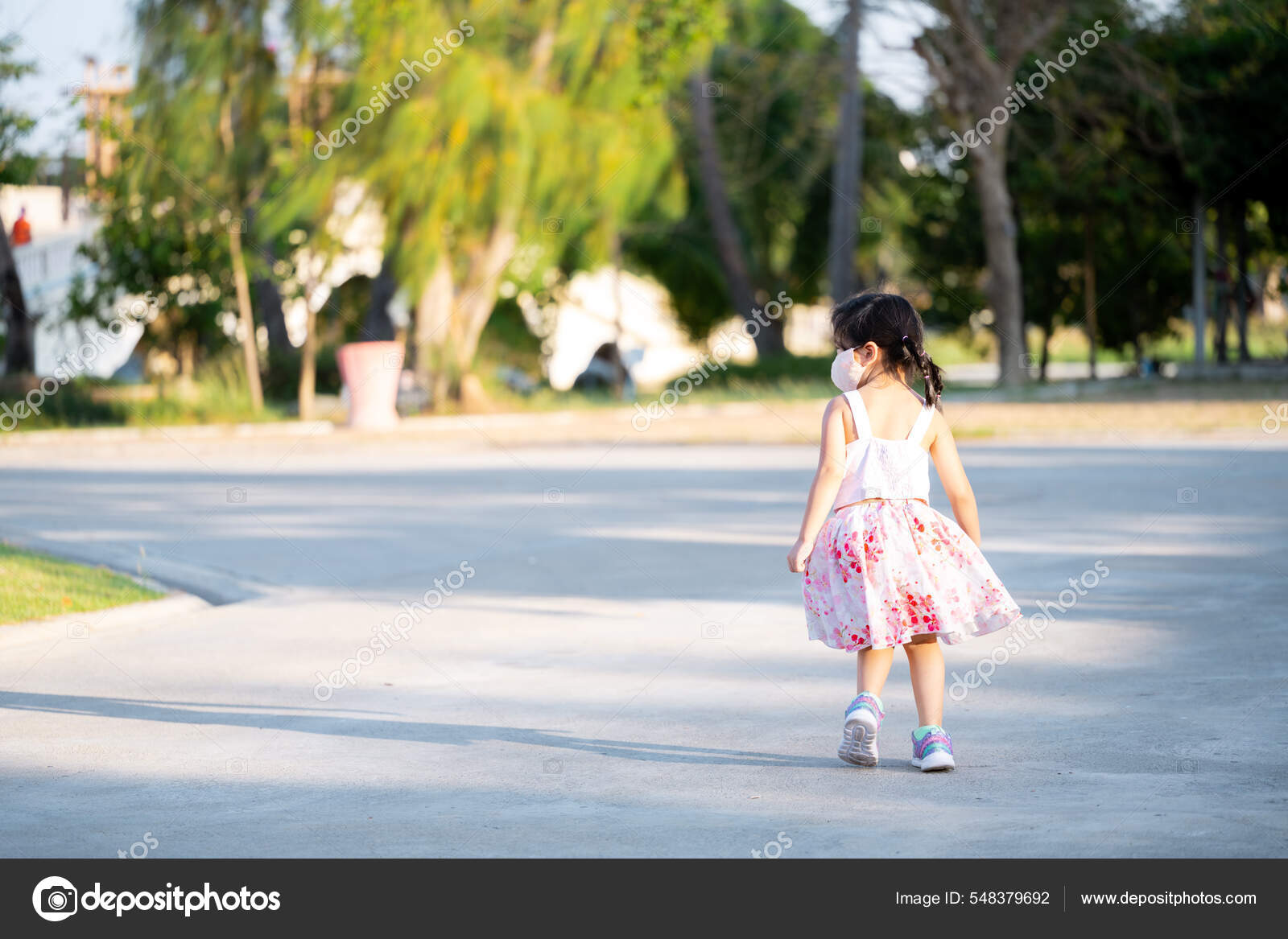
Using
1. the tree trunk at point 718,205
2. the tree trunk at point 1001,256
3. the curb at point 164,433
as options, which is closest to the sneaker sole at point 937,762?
the curb at point 164,433

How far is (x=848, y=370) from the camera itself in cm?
548

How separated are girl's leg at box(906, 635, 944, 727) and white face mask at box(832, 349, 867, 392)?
0.89m

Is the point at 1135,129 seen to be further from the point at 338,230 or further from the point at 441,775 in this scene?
the point at 441,775

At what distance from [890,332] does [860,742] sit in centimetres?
137

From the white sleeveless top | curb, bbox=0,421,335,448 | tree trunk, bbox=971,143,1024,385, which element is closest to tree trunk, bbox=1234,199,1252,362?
tree trunk, bbox=971,143,1024,385

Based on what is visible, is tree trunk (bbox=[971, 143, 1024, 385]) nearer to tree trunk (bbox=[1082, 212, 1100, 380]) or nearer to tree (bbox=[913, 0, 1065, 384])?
tree (bbox=[913, 0, 1065, 384])

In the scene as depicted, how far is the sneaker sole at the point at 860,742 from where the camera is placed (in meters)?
5.19

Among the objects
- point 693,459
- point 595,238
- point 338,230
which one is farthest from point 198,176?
point 693,459

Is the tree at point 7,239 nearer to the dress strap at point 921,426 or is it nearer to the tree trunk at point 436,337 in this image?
the tree trunk at point 436,337

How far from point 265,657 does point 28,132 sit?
71.4ft

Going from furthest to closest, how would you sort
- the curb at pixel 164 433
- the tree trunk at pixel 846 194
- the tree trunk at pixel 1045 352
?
the tree trunk at pixel 1045 352
the tree trunk at pixel 846 194
the curb at pixel 164 433

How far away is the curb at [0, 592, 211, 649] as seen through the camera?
25.5ft
